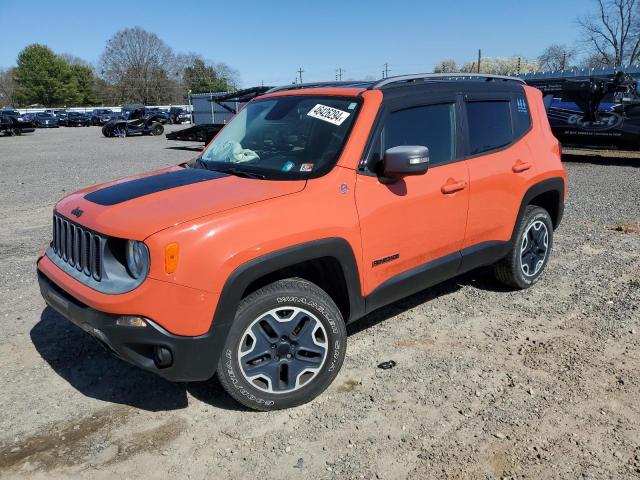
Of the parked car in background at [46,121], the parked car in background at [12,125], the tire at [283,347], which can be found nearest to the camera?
the tire at [283,347]

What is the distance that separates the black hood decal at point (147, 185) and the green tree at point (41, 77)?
346 ft

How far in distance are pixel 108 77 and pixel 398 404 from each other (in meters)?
105

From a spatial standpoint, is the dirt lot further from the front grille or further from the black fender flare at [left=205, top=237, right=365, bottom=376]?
the front grille

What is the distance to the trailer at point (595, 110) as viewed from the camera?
42.4 feet

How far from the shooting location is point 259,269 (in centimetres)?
280

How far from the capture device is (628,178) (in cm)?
1176

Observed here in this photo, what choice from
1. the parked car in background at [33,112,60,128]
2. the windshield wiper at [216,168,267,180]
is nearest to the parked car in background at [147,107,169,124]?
the parked car in background at [33,112,60,128]

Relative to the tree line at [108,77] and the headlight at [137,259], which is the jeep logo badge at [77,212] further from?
the tree line at [108,77]

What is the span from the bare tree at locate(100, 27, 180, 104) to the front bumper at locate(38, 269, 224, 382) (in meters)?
101

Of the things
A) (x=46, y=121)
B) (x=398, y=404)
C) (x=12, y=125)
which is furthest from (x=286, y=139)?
(x=46, y=121)

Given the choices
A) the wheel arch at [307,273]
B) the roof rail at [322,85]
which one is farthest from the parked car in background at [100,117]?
the wheel arch at [307,273]

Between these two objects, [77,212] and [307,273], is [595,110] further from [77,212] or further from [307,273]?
[77,212]

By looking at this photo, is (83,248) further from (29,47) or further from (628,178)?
(29,47)

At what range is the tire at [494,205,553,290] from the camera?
15.3ft
